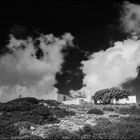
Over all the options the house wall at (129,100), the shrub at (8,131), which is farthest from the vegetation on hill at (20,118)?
the house wall at (129,100)

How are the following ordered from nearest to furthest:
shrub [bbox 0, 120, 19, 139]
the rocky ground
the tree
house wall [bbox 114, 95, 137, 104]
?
shrub [bbox 0, 120, 19, 139], the rocky ground, the tree, house wall [bbox 114, 95, 137, 104]

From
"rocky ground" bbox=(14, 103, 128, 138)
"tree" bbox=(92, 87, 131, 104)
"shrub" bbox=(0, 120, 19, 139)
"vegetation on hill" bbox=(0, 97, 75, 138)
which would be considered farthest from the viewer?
"tree" bbox=(92, 87, 131, 104)

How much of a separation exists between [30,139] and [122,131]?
19.0 ft

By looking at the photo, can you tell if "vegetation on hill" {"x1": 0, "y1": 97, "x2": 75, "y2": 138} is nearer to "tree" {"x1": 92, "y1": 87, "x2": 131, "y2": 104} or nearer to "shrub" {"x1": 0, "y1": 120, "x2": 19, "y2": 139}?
"shrub" {"x1": 0, "y1": 120, "x2": 19, "y2": 139}

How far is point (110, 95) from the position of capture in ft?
199

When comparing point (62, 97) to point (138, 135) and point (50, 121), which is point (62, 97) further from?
point (138, 135)

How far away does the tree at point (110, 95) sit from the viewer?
199 ft

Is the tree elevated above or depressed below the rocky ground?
above

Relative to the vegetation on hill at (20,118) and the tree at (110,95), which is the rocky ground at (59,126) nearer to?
the vegetation on hill at (20,118)

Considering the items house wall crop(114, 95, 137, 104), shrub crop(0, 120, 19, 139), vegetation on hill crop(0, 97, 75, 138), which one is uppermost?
house wall crop(114, 95, 137, 104)

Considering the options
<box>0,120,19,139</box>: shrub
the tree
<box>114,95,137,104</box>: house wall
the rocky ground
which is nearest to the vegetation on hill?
<box>0,120,19,139</box>: shrub

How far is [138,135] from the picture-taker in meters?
12.6

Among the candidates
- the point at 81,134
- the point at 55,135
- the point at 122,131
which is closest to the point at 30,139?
the point at 55,135

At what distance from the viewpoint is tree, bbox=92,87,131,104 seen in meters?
60.6
